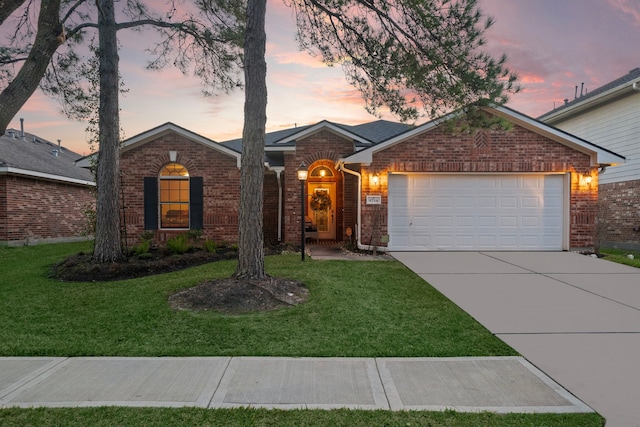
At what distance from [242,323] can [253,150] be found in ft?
9.19

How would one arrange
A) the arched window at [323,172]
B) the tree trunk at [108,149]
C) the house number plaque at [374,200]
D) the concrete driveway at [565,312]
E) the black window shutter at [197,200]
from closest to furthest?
the concrete driveway at [565,312]
the tree trunk at [108,149]
the house number plaque at [374,200]
the black window shutter at [197,200]
the arched window at [323,172]

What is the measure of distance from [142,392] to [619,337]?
16.7 ft

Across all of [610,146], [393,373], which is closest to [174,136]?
[393,373]

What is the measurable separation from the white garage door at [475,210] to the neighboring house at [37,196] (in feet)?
30.7

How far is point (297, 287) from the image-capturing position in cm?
664

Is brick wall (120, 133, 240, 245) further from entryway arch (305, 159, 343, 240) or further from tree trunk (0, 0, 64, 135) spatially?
tree trunk (0, 0, 64, 135)

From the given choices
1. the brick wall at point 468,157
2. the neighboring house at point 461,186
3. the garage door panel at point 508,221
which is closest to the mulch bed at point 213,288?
the neighboring house at point 461,186

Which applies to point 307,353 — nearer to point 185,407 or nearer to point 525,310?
point 185,407

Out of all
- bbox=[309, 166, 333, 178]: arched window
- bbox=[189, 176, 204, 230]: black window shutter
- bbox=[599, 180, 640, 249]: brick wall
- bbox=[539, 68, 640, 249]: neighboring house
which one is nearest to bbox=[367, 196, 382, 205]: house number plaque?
bbox=[309, 166, 333, 178]: arched window

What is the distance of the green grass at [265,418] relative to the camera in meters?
2.73

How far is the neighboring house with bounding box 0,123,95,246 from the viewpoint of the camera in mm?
13367

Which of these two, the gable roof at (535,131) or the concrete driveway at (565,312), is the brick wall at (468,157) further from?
the concrete driveway at (565,312)

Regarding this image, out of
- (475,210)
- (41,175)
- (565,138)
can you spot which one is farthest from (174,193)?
(565,138)

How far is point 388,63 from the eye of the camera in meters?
7.72
